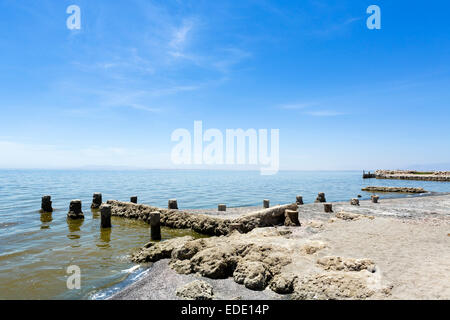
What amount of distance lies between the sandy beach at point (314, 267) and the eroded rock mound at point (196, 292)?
7.6 inches

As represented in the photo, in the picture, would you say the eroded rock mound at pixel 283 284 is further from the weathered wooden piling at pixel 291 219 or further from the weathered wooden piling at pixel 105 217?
the weathered wooden piling at pixel 105 217

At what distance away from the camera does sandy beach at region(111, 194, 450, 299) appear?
661 cm

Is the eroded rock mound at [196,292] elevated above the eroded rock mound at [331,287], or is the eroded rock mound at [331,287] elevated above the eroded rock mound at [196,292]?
the eroded rock mound at [331,287]

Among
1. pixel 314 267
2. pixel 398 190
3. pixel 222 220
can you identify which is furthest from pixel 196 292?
pixel 398 190

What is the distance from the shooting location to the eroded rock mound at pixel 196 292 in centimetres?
692

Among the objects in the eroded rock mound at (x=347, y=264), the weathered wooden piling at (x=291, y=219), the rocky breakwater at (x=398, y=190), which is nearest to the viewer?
the eroded rock mound at (x=347, y=264)

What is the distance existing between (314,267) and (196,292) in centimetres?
365

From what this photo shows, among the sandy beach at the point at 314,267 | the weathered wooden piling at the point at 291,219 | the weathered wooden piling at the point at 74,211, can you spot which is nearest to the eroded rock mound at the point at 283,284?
the sandy beach at the point at 314,267

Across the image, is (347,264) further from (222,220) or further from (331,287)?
(222,220)

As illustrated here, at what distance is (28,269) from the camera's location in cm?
1023

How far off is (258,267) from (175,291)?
8.21ft

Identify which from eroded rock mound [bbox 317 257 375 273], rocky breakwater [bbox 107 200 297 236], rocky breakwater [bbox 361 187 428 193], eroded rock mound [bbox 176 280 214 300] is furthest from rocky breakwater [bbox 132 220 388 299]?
rocky breakwater [bbox 361 187 428 193]
